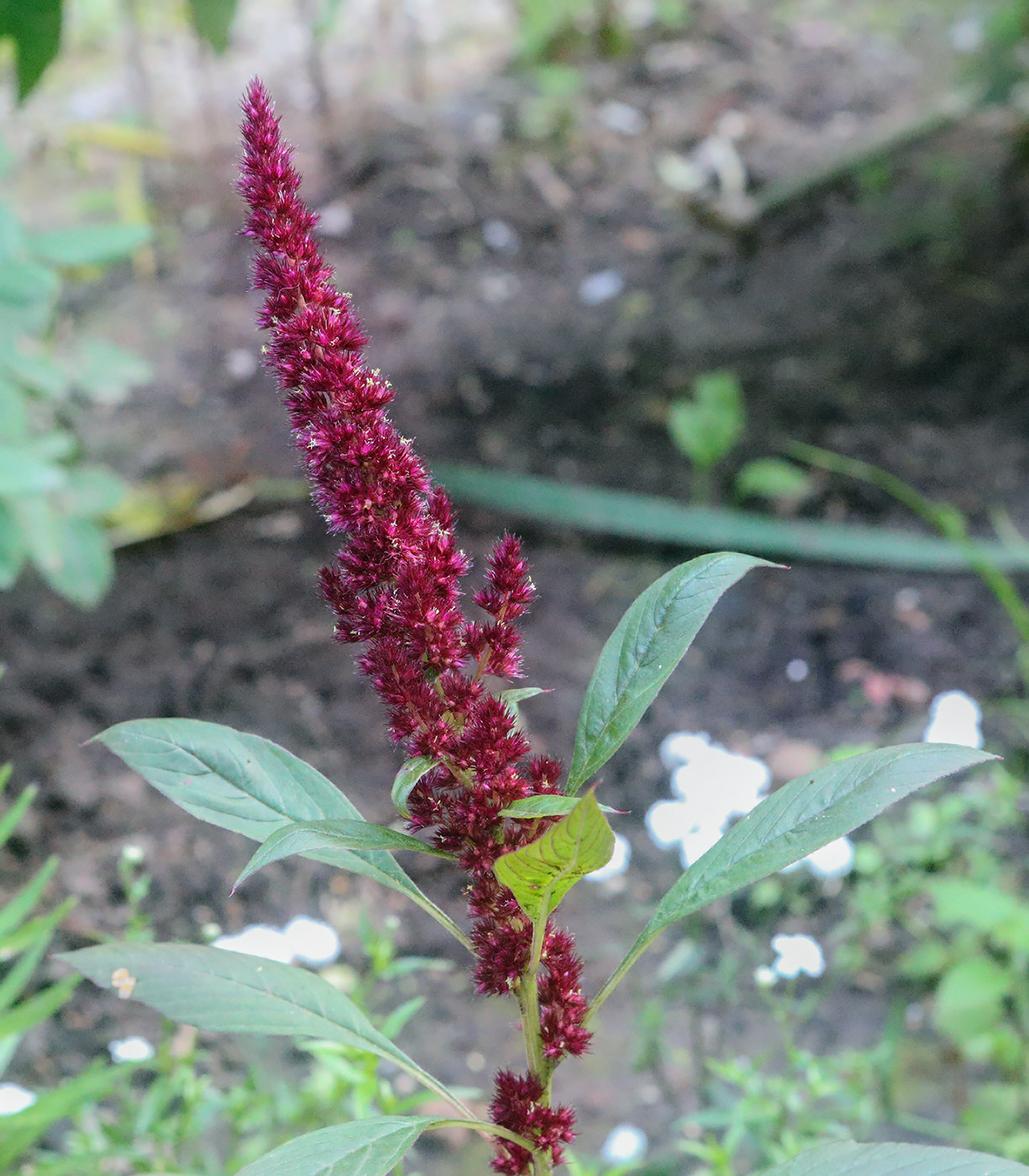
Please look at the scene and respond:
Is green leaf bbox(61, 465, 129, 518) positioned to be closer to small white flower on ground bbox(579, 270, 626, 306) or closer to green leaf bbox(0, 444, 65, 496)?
green leaf bbox(0, 444, 65, 496)

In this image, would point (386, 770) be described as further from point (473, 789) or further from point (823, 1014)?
point (473, 789)

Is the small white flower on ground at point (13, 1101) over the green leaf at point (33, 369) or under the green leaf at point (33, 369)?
under

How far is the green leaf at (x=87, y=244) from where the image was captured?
2117 millimetres

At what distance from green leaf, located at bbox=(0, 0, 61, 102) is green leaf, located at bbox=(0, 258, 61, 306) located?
57cm

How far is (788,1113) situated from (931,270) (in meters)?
3.00

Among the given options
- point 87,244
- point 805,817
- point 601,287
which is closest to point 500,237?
point 601,287

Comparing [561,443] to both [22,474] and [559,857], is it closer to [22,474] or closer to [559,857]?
[22,474]

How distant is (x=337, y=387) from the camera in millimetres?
673

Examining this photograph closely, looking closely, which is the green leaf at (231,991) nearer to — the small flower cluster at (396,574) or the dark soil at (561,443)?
the small flower cluster at (396,574)

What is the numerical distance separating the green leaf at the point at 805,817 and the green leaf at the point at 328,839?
17cm

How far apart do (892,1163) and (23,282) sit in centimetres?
178

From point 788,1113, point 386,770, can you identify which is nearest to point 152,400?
point 386,770

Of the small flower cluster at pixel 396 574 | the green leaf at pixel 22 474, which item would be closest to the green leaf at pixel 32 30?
the green leaf at pixel 22 474

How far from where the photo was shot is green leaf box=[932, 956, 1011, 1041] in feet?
5.44
